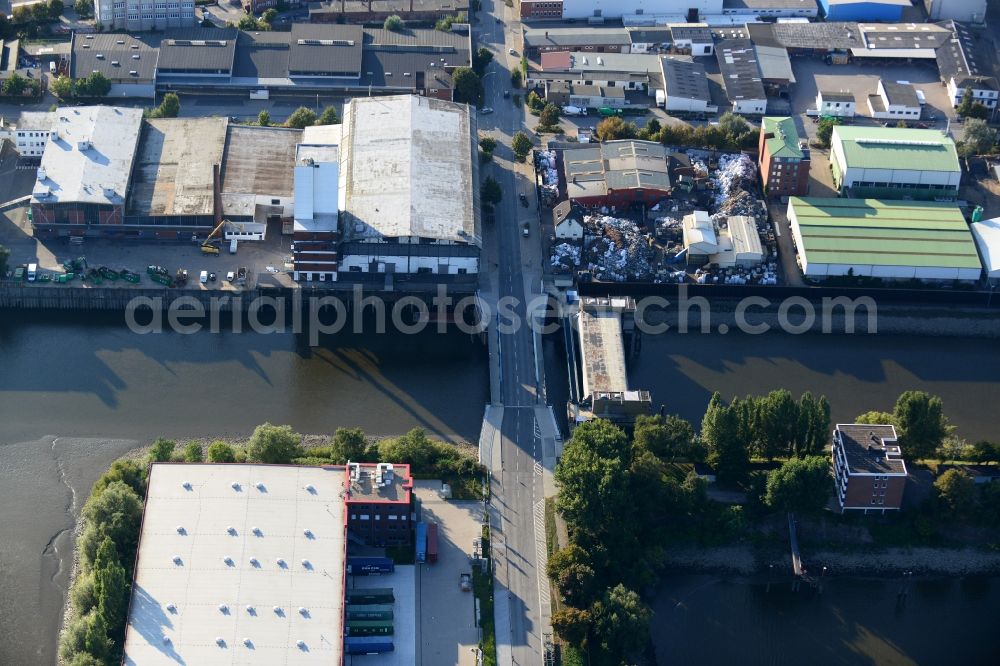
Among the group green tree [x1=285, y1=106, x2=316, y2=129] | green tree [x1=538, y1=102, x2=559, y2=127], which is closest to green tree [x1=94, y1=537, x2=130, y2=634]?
green tree [x1=285, y1=106, x2=316, y2=129]

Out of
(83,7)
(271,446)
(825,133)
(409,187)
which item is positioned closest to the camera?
(271,446)

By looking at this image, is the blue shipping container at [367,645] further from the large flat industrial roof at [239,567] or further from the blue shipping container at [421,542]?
the blue shipping container at [421,542]

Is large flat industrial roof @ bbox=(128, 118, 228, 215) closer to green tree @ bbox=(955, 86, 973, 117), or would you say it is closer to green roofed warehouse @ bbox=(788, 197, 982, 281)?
green roofed warehouse @ bbox=(788, 197, 982, 281)

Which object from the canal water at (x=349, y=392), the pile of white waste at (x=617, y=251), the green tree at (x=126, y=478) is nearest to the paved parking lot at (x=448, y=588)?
the canal water at (x=349, y=392)

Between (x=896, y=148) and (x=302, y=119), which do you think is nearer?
(x=896, y=148)

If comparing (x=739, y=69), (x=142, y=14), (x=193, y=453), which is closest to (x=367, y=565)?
(x=193, y=453)

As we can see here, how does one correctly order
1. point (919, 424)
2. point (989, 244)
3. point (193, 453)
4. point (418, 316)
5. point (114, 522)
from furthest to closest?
point (989, 244) → point (418, 316) → point (919, 424) → point (193, 453) → point (114, 522)

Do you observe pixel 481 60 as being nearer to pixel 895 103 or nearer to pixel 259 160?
pixel 259 160
